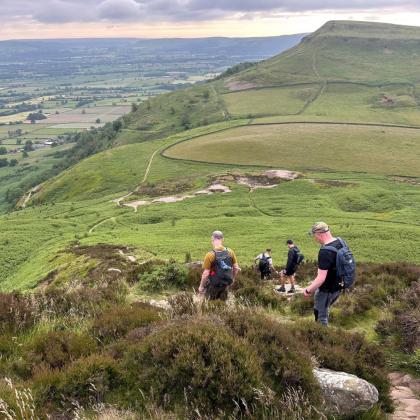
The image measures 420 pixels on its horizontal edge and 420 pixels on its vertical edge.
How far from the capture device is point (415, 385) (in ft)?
28.5

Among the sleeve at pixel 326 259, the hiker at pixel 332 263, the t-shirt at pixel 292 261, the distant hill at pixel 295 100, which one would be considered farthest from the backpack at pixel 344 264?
the distant hill at pixel 295 100

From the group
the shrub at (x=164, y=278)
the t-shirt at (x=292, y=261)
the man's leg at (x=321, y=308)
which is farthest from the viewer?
the t-shirt at (x=292, y=261)

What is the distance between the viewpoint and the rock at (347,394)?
23.3 ft

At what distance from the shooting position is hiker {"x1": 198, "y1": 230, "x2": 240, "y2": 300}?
39.7 feet

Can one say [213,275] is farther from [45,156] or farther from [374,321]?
[45,156]

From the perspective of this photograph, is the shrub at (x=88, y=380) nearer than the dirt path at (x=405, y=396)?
Yes

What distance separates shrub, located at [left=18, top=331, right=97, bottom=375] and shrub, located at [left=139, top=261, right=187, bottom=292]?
Result: 289 inches

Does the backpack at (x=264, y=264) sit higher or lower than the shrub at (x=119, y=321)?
lower

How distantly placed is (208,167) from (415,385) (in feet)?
246

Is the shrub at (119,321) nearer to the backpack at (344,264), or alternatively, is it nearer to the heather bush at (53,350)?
the heather bush at (53,350)

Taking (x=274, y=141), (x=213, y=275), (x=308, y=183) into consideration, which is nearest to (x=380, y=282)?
(x=213, y=275)

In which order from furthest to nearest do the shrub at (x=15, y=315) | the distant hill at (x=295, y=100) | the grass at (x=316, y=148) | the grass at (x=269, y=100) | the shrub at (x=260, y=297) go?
1. the grass at (x=269, y=100)
2. the distant hill at (x=295, y=100)
3. the grass at (x=316, y=148)
4. the shrub at (x=260, y=297)
5. the shrub at (x=15, y=315)

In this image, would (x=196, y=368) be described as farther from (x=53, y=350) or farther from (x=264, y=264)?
(x=264, y=264)

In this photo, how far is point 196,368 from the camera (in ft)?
22.7
